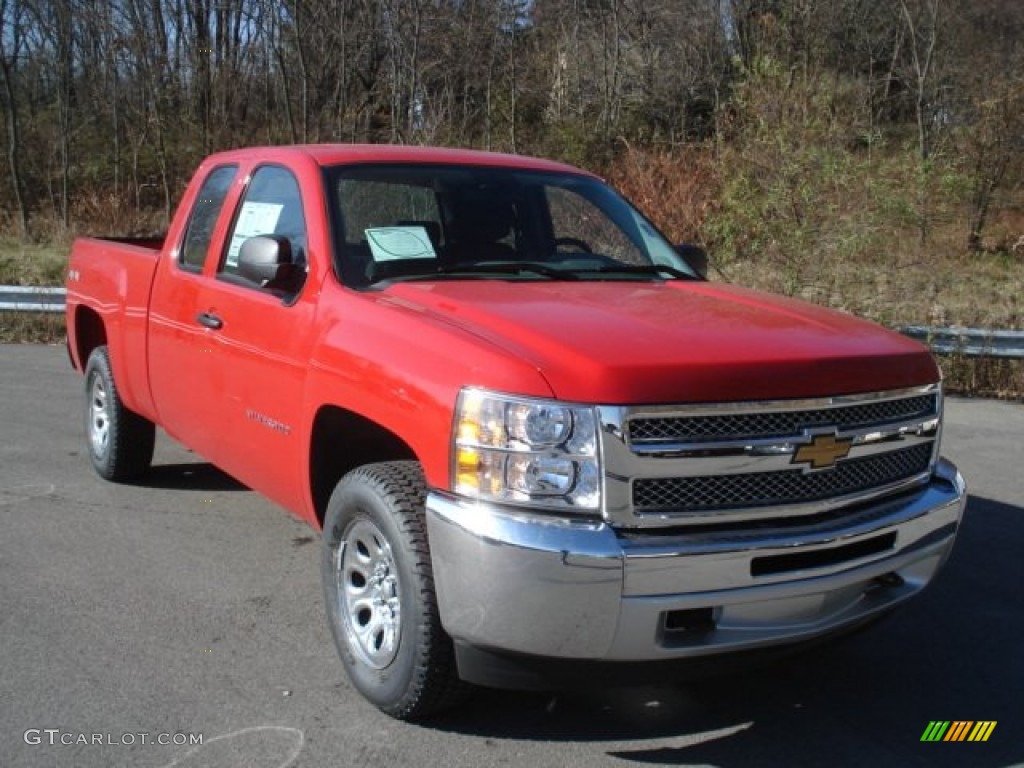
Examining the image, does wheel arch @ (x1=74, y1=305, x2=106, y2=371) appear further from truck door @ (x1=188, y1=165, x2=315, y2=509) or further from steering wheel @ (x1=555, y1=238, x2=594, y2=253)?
steering wheel @ (x1=555, y1=238, x2=594, y2=253)

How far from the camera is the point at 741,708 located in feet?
11.4

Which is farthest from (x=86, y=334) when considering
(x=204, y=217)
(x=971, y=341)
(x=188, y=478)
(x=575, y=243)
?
(x=971, y=341)

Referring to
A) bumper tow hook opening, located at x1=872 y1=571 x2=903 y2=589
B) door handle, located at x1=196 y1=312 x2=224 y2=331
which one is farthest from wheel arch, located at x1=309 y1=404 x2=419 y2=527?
bumper tow hook opening, located at x1=872 y1=571 x2=903 y2=589

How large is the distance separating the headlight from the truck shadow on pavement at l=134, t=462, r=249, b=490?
3419 millimetres

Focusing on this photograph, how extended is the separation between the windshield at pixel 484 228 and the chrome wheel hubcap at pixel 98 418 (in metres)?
2.60

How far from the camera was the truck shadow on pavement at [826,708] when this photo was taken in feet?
10.5

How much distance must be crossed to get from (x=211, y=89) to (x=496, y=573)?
2198 cm

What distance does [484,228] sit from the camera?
169 inches

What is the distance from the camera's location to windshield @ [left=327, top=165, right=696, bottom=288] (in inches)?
156

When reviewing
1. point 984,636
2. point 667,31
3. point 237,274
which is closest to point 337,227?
point 237,274

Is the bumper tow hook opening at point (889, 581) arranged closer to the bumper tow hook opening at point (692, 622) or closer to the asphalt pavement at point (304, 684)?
the asphalt pavement at point (304, 684)

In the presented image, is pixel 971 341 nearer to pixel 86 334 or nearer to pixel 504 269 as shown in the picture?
pixel 504 269

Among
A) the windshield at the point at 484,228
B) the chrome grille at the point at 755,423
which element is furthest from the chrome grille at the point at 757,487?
the windshield at the point at 484,228

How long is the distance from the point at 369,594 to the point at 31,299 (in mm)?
9454
